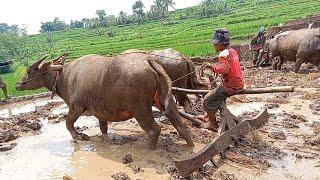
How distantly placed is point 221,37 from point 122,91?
1.90 meters

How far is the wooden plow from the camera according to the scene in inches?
215

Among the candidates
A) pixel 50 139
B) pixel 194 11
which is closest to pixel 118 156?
pixel 50 139

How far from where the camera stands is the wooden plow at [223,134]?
17.9ft

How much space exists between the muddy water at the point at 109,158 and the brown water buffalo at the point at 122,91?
16.0 inches

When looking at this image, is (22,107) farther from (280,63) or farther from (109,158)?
(280,63)

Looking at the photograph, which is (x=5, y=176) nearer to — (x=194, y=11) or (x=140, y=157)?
(x=140, y=157)

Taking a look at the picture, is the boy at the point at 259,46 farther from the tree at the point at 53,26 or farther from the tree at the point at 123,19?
the tree at the point at 53,26

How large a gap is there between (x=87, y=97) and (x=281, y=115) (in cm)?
425

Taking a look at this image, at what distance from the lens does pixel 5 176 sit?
664cm

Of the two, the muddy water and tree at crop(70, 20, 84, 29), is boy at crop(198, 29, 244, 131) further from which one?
tree at crop(70, 20, 84, 29)

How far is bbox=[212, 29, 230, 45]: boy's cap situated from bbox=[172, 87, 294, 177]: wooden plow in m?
0.83

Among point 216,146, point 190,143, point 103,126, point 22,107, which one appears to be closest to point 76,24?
point 22,107

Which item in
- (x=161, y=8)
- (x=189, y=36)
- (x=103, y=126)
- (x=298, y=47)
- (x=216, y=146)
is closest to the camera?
(x=216, y=146)

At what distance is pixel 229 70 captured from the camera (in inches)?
252
